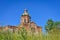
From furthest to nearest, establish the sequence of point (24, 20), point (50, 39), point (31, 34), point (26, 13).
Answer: point (26, 13), point (24, 20), point (31, 34), point (50, 39)

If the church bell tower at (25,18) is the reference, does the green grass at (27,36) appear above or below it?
below

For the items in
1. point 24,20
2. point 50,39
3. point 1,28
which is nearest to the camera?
point 50,39

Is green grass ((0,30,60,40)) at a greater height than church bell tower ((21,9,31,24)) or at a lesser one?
lesser

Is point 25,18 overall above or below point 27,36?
above

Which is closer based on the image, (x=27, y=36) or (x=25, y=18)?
(x=27, y=36)

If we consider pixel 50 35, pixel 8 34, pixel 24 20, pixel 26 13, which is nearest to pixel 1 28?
pixel 8 34

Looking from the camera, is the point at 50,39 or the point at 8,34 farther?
the point at 8,34

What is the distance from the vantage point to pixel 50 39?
5844 millimetres

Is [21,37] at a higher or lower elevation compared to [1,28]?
lower

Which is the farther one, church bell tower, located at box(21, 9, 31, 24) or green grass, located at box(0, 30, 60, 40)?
church bell tower, located at box(21, 9, 31, 24)

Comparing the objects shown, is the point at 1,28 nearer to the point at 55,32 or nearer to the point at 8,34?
the point at 8,34

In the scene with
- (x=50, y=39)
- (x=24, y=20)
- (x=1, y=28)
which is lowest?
(x=50, y=39)

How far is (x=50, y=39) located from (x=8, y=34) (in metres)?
1.22

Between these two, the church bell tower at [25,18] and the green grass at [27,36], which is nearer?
the green grass at [27,36]
